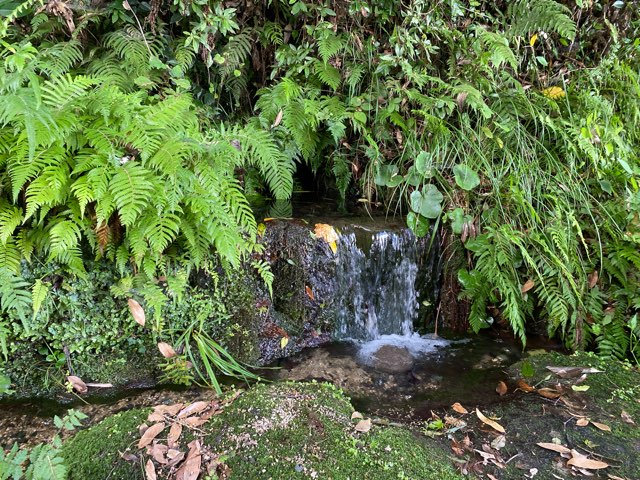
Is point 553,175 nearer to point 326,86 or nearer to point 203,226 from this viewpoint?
point 326,86

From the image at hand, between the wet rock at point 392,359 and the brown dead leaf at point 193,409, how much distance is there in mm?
1360

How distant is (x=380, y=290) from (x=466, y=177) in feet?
4.08

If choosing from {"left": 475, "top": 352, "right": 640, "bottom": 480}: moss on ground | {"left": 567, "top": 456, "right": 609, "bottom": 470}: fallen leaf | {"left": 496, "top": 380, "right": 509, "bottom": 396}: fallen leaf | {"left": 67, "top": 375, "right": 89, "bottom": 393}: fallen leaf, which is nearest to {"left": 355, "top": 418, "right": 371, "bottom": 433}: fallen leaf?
{"left": 475, "top": 352, "right": 640, "bottom": 480}: moss on ground

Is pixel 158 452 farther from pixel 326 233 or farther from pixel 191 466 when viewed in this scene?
pixel 326 233

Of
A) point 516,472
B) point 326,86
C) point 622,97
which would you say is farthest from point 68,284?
point 622,97

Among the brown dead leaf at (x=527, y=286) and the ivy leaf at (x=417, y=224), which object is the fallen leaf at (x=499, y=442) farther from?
the ivy leaf at (x=417, y=224)

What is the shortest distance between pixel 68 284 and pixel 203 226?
88 cm

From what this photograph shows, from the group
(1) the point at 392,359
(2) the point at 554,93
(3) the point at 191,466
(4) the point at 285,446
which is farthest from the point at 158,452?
(2) the point at 554,93

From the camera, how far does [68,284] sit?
2.54m

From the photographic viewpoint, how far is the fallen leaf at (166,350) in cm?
271

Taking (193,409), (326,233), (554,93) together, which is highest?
(554,93)

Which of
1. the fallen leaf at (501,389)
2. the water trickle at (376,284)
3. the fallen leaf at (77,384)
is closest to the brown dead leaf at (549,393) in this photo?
the fallen leaf at (501,389)

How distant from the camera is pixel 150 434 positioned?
202 centimetres

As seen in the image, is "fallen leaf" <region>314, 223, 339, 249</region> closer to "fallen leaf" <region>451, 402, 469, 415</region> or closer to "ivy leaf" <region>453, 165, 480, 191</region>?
"ivy leaf" <region>453, 165, 480, 191</region>
